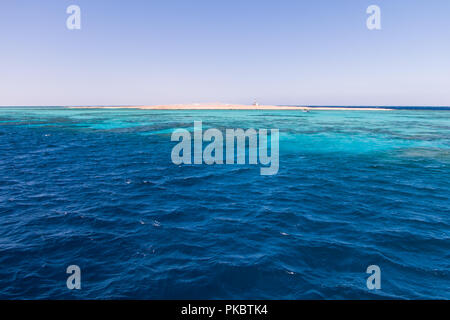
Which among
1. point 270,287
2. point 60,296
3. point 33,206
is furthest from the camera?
point 33,206

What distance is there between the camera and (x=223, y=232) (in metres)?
12.1

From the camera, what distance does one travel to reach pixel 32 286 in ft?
27.2

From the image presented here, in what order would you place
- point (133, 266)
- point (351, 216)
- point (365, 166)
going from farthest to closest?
point (365, 166) < point (351, 216) < point (133, 266)

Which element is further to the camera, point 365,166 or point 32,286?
point 365,166

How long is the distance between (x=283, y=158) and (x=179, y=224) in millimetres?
19130

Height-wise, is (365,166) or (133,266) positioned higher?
(365,166)

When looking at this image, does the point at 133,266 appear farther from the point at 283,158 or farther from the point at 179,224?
the point at 283,158

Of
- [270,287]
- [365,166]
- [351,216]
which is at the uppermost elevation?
[365,166]

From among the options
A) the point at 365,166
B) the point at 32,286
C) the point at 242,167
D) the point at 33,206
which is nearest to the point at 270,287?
the point at 32,286

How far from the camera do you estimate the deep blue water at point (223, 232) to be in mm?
8500

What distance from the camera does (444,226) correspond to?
12547 millimetres

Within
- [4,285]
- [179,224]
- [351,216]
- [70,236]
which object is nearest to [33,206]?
[70,236]

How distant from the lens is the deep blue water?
8.50 meters
